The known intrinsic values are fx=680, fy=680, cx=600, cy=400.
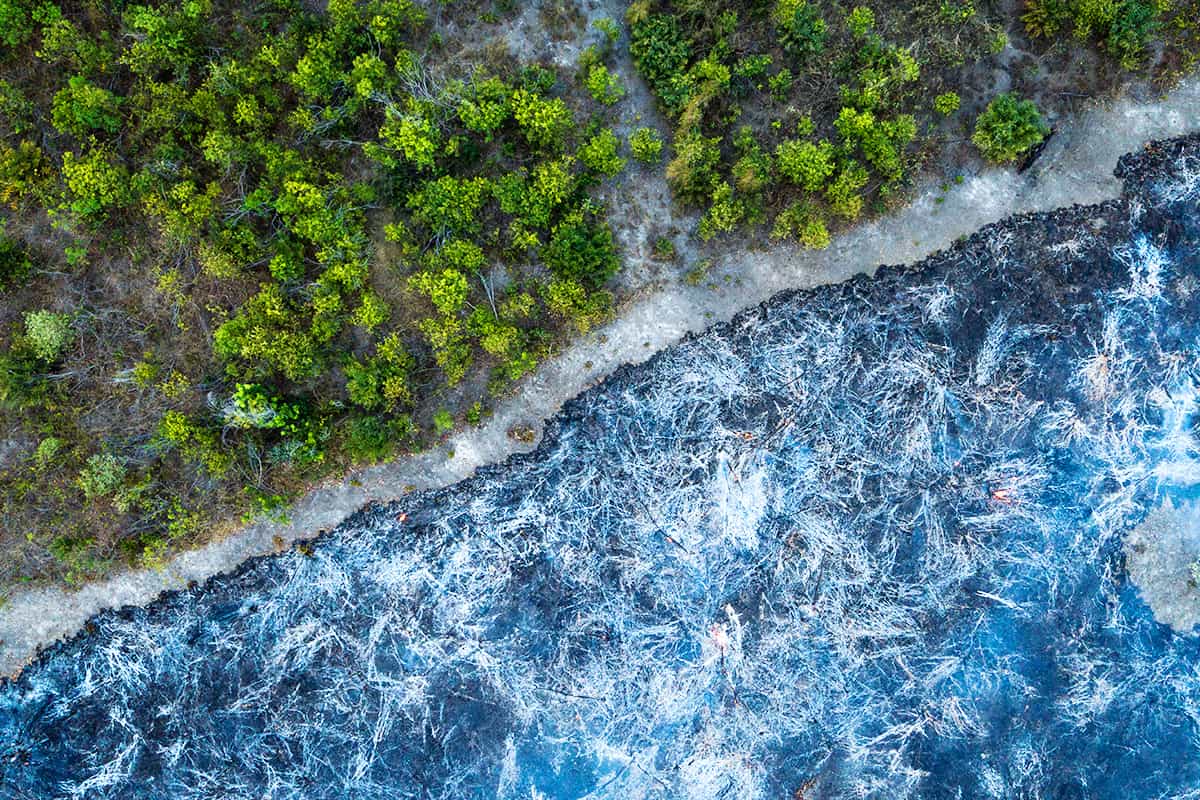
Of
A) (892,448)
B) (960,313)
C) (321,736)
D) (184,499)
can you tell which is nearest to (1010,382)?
(960,313)

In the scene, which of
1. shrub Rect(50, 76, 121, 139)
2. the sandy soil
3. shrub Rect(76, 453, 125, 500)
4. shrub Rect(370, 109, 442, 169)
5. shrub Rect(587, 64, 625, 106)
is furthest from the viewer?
the sandy soil

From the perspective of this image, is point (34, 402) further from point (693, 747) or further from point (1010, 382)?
point (1010, 382)

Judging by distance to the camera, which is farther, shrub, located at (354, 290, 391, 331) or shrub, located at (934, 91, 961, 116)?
shrub, located at (934, 91, 961, 116)

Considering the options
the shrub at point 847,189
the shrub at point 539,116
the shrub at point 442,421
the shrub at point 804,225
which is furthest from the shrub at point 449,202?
the shrub at point 847,189

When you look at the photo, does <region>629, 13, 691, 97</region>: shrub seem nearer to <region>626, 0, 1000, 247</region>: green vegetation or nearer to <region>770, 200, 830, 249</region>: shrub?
<region>626, 0, 1000, 247</region>: green vegetation

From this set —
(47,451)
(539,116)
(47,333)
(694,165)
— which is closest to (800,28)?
(694,165)

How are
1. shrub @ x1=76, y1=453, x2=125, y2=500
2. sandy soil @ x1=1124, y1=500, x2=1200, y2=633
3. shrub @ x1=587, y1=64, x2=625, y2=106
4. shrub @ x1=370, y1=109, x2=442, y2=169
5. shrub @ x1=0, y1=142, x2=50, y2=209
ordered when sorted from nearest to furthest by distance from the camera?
1. shrub @ x1=370, y1=109, x2=442, y2=169
2. shrub @ x1=587, y1=64, x2=625, y2=106
3. shrub @ x1=0, y1=142, x2=50, y2=209
4. shrub @ x1=76, y1=453, x2=125, y2=500
5. sandy soil @ x1=1124, y1=500, x2=1200, y2=633

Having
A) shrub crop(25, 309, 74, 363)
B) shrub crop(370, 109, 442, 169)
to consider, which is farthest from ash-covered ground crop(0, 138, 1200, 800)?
shrub crop(370, 109, 442, 169)
